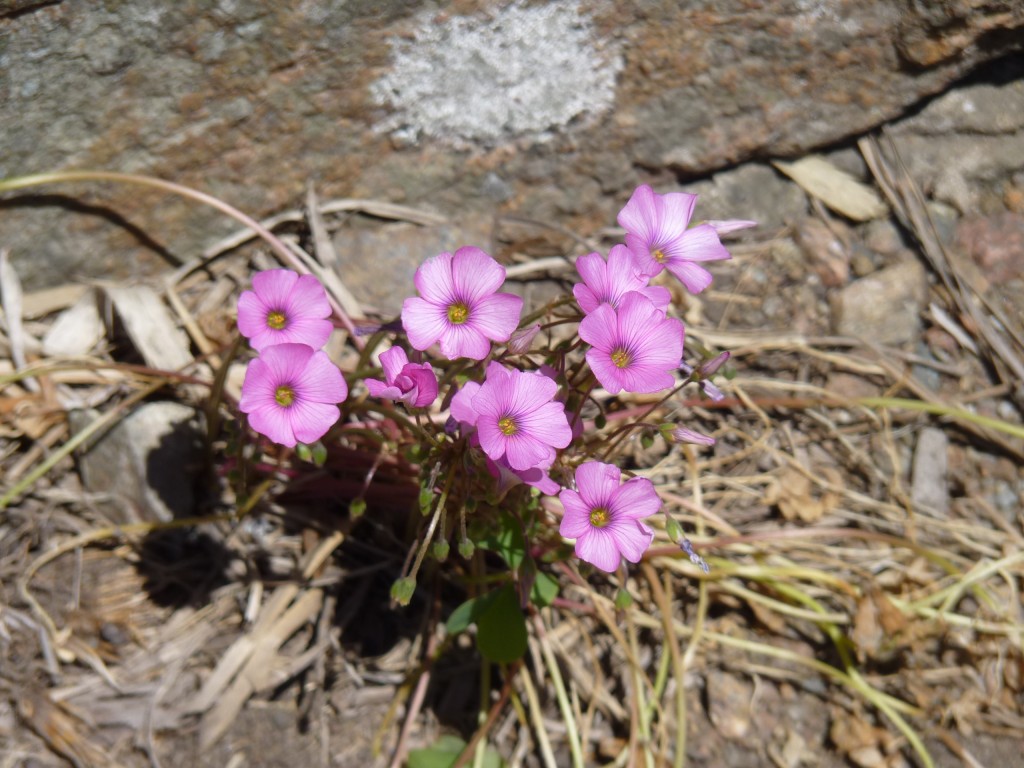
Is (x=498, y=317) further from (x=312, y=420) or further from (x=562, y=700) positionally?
(x=562, y=700)

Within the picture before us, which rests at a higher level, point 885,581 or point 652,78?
point 652,78

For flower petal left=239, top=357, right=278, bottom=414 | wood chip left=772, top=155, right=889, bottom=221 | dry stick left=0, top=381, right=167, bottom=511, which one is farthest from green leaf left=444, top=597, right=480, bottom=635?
wood chip left=772, top=155, right=889, bottom=221

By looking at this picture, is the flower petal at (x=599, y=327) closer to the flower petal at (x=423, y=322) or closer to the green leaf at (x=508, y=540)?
the flower petal at (x=423, y=322)

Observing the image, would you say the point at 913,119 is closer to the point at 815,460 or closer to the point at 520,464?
the point at 815,460

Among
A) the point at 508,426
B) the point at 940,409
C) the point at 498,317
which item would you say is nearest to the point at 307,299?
the point at 498,317

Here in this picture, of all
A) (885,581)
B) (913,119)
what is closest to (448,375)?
(885,581)

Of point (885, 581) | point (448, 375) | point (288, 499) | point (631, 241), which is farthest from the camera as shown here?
point (885, 581)
